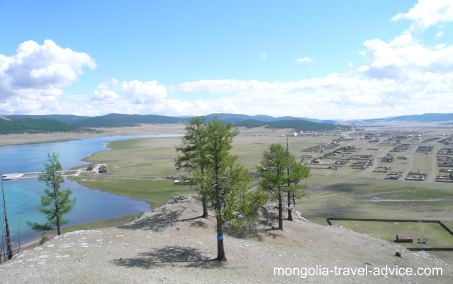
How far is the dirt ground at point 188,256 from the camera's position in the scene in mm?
26562

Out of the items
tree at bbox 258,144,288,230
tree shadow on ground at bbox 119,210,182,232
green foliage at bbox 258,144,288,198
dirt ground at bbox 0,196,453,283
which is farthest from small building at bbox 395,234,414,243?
tree shadow on ground at bbox 119,210,182,232

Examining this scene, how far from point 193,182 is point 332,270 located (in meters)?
14.9

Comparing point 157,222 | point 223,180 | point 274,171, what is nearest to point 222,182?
point 223,180

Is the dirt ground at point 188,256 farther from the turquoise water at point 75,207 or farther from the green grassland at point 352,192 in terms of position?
the turquoise water at point 75,207

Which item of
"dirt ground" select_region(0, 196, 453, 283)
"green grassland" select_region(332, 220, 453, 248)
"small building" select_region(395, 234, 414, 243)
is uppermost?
"dirt ground" select_region(0, 196, 453, 283)

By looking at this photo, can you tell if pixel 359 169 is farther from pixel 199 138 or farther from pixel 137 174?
pixel 199 138

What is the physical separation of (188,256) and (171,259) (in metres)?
1.71

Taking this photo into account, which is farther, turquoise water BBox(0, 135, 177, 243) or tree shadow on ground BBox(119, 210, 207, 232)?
turquoise water BBox(0, 135, 177, 243)

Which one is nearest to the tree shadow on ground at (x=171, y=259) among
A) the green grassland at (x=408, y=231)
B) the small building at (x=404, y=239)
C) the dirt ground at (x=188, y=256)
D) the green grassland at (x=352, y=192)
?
the dirt ground at (x=188, y=256)

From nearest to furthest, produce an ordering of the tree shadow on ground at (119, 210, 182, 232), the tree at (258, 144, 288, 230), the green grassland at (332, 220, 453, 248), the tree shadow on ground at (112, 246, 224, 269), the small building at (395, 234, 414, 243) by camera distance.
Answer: the tree shadow on ground at (112, 246, 224, 269) < the tree shadow on ground at (119, 210, 182, 232) < the tree at (258, 144, 288, 230) < the green grassland at (332, 220, 453, 248) < the small building at (395, 234, 414, 243)

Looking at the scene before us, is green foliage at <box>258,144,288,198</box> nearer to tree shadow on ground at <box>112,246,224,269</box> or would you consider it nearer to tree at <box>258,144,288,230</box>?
tree at <box>258,144,288,230</box>

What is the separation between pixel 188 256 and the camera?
1273 inches

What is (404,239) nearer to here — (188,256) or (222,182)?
(222,182)

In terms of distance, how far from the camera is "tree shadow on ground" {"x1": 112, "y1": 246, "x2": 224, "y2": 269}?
2925cm
